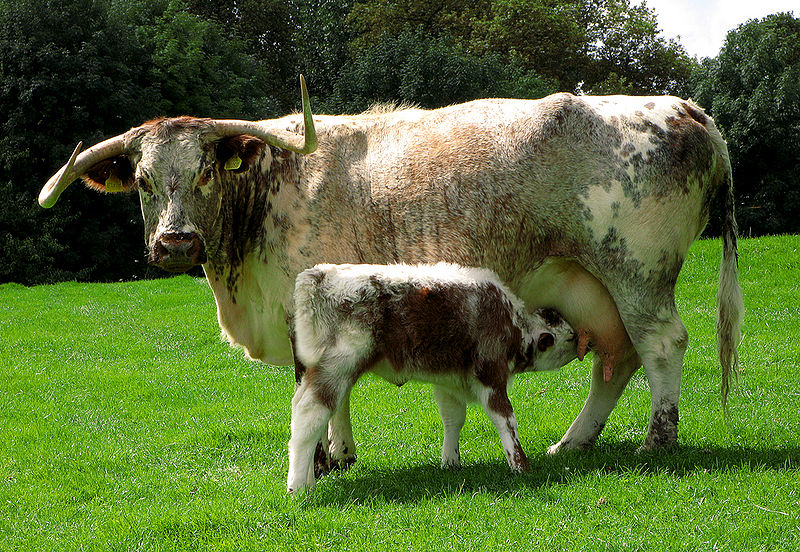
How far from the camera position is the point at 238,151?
22.4 feet

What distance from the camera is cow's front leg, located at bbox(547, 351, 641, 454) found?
7.41m

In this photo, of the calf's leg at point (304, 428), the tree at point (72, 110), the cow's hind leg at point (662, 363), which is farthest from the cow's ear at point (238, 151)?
the tree at point (72, 110)

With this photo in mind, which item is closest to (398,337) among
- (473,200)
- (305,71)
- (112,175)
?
(473,200)

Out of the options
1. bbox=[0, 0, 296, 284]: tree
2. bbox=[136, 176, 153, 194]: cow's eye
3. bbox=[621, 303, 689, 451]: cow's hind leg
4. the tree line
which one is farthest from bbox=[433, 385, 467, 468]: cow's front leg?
bbox=[0, 0, 296, 284]: tree

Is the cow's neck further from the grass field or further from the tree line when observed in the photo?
the tree line

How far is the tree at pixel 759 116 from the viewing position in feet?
114

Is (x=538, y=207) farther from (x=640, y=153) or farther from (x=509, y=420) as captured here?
(x=509, y=420)

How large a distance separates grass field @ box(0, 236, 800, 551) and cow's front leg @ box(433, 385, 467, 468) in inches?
6.5

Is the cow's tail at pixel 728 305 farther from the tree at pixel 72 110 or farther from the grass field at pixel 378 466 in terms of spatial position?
the tree at pixel 72 110

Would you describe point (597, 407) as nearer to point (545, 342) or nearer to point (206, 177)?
point (545, 342)

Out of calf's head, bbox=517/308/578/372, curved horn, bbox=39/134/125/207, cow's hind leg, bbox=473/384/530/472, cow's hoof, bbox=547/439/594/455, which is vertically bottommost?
cow's hoof, bbox=547/439/594/455

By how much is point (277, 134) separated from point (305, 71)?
37.8m

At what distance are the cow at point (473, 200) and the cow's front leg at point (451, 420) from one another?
101 centimetres

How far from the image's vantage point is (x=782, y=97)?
34.9 metres
